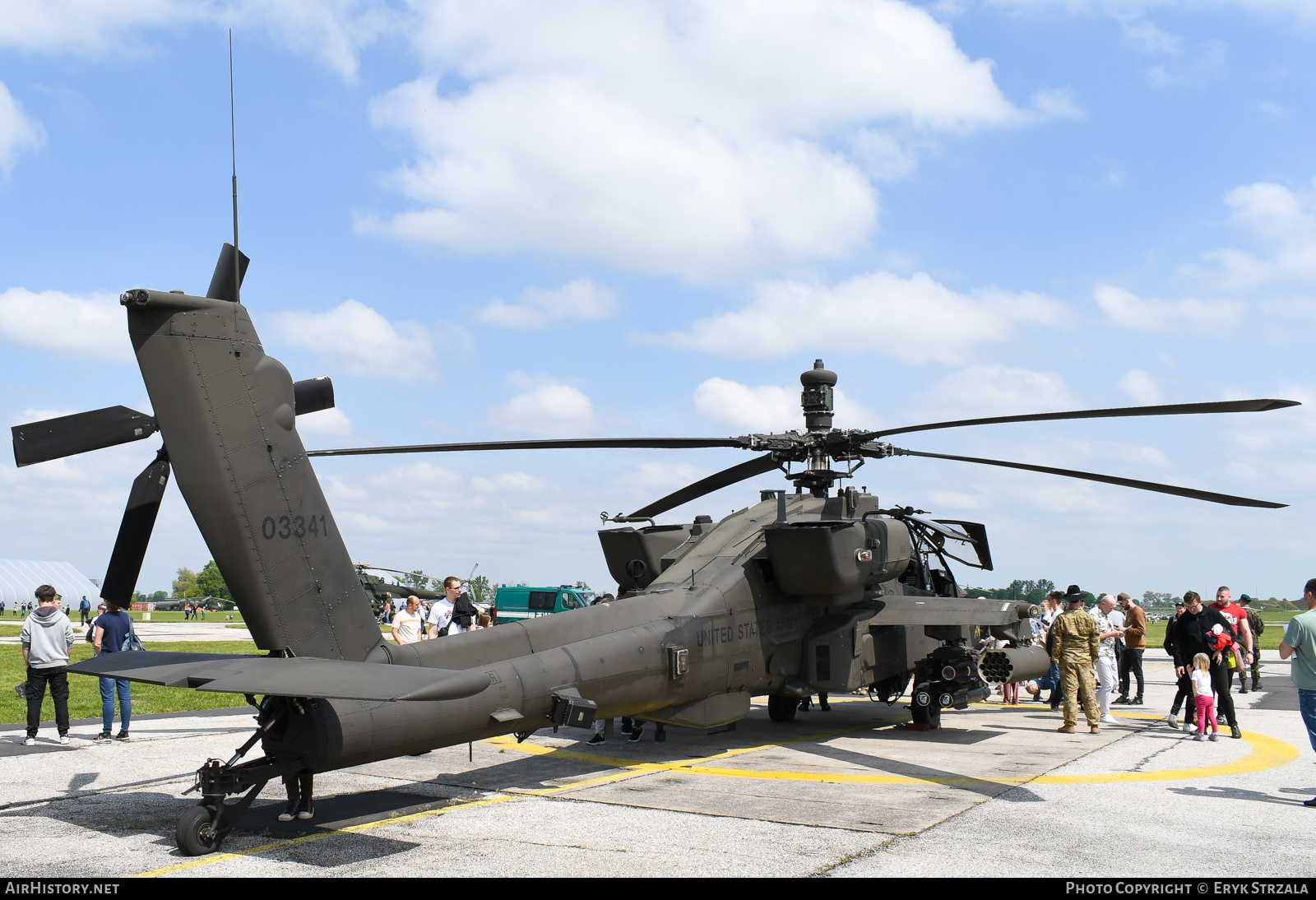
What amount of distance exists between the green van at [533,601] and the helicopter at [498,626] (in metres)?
21.6

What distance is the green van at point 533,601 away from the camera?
34469 mm

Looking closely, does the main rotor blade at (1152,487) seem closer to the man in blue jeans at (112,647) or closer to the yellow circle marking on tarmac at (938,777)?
the yellow circle marking on tarmac at (938,777)

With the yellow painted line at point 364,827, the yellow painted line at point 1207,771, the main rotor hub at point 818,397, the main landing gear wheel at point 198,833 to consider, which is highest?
the main rotor hub at point 818,397

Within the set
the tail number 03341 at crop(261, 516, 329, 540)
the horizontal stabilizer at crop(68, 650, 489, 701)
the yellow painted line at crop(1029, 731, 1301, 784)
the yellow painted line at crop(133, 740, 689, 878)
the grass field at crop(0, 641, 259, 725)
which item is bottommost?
the grass field at crop(0, 641, 259, 725)

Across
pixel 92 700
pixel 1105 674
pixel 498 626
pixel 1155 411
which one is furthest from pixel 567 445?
pixel 92 700

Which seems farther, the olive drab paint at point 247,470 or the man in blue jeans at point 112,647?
the man in blue jeans at point 112,647

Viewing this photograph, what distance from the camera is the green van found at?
113 ft

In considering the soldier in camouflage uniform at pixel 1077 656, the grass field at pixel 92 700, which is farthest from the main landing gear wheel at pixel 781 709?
the grass field at pixel 92 700

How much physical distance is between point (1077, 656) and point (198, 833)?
1102 cm

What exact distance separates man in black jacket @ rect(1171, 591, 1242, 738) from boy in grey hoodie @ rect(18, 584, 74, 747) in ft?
46.7

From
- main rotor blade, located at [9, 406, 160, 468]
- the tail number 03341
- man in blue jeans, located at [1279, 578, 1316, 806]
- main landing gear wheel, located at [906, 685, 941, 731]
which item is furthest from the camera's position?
main landing gear wheel, located at [906, 685, 941, 731]

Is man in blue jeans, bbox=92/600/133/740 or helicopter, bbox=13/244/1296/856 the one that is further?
man in blue jeans, bbox=92/600/133/740

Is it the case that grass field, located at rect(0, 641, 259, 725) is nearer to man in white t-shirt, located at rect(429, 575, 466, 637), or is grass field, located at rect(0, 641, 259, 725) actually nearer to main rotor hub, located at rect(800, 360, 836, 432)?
man in white t-shirt, located at rect(429, 575, 466, 637)

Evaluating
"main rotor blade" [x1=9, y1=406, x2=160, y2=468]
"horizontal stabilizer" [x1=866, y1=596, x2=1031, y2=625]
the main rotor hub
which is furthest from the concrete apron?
→ the main rotor hub
